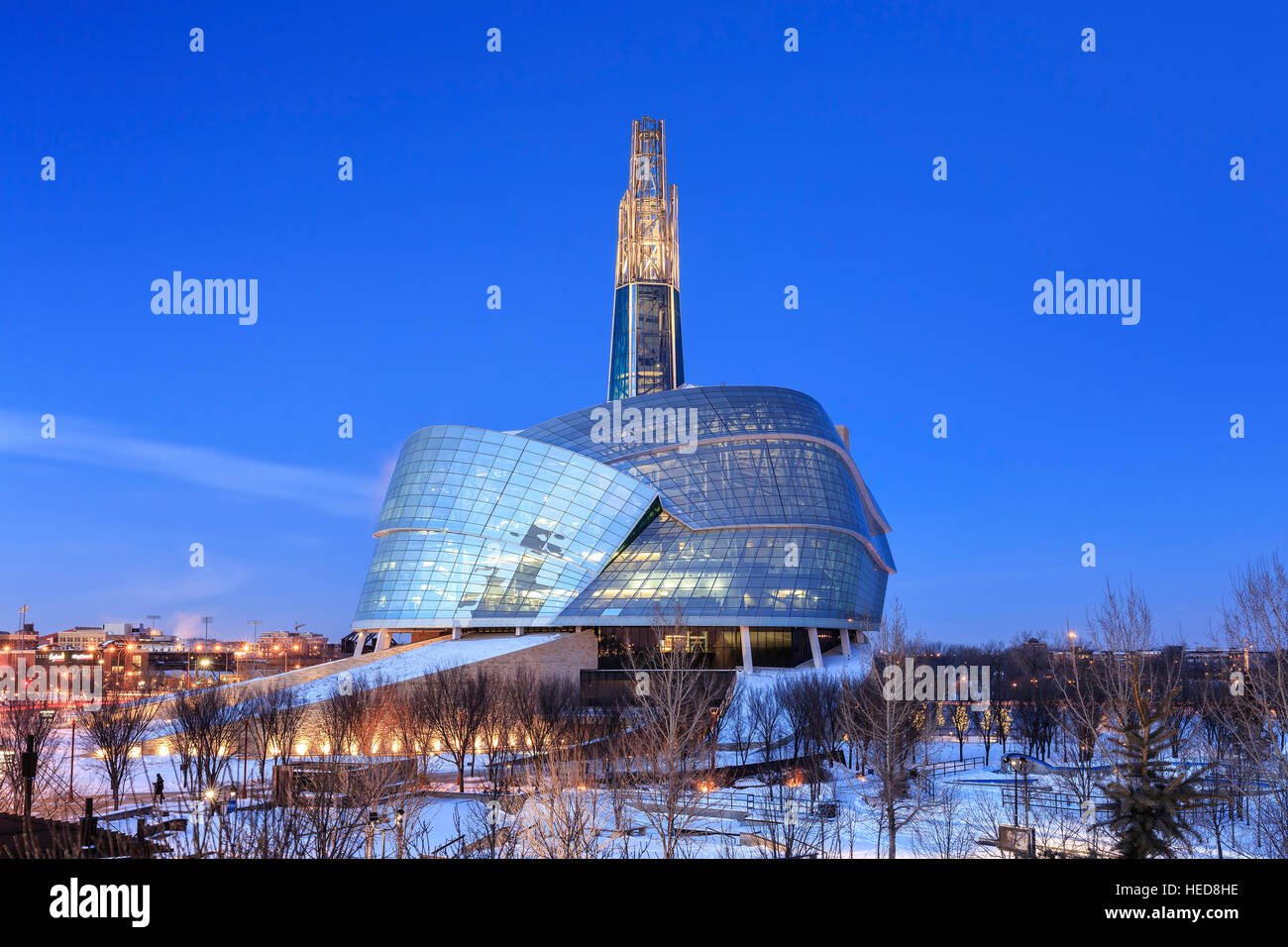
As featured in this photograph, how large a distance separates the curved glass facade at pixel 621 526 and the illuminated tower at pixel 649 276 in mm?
51292

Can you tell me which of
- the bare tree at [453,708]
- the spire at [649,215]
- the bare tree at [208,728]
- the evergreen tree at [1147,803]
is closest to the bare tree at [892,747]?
the evergreen tree at [1147,803]

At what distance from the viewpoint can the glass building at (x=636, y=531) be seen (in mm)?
78438

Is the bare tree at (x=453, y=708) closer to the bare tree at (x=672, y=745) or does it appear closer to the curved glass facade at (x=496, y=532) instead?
the bare tree at (x=672, y=745)

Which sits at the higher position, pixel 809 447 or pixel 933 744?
pixel 809 447

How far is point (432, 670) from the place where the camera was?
58.1 meters

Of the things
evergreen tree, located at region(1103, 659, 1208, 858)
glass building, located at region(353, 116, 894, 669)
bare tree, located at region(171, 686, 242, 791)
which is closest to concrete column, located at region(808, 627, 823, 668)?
glass building, located at region(353, 116, 894, 669)

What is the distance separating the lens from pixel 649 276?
139125 mm

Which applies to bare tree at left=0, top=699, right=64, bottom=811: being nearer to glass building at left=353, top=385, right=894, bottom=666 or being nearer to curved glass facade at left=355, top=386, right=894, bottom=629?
curved glass facade at left=355, top=386, right=894, bottom=629

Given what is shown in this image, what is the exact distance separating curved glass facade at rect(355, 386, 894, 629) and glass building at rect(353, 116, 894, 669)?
12 cm

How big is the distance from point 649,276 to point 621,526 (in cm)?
6730
